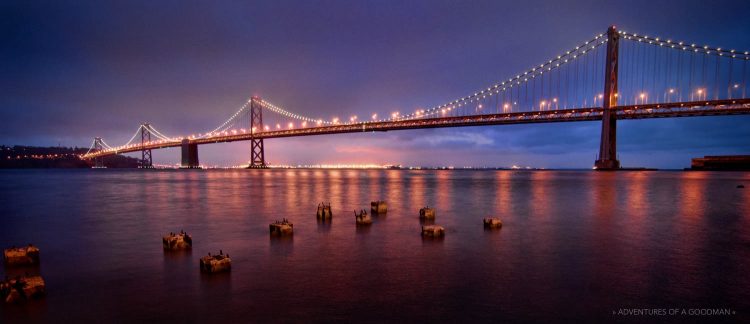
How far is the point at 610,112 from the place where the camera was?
64.4 meters

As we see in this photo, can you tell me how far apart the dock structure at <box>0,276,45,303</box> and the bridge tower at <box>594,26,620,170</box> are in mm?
70778

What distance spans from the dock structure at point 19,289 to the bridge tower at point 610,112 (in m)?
70.8

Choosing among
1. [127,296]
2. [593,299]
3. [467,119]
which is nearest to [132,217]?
[127,296]

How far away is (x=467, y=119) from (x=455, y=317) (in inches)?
2663

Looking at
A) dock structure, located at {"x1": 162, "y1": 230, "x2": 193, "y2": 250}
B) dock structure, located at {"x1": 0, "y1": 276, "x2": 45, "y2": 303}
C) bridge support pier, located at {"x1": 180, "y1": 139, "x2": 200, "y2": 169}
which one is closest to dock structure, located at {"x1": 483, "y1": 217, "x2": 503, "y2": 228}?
dock structure, located at {"x1": 162, "y1": 230, "x2": 193, "y2": 250}

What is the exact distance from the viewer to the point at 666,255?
29.2 feet

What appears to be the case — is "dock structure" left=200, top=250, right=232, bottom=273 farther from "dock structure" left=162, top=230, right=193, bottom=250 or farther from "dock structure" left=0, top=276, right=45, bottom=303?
"dock structure" left=162, top=230, right=193, bottom=250

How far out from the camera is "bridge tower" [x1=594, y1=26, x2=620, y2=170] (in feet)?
210

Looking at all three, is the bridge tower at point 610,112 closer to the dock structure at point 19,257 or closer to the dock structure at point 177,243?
the dock structure at point 177,243

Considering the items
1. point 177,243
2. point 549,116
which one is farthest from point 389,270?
point 549,116

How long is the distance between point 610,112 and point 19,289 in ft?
240

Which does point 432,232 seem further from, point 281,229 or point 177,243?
point 177,243

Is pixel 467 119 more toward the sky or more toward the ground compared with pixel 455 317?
more toward the sky

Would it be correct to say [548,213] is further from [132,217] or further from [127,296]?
[132,217]
